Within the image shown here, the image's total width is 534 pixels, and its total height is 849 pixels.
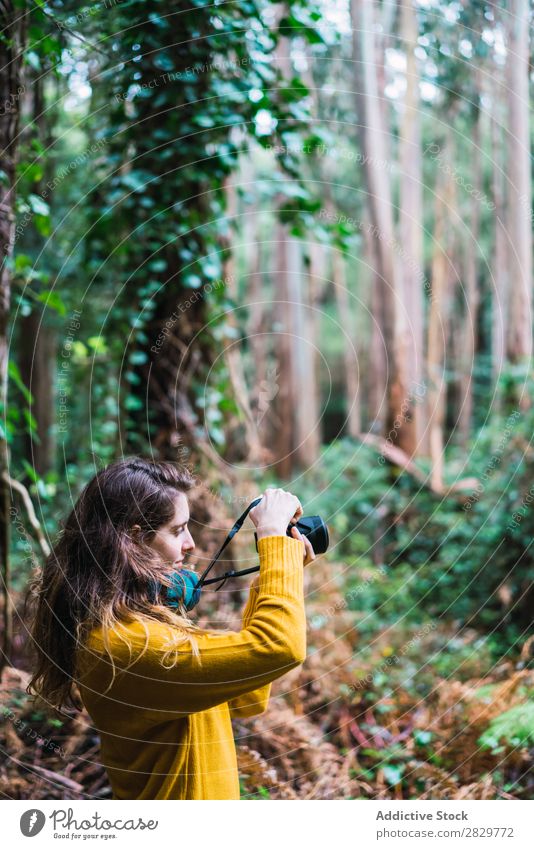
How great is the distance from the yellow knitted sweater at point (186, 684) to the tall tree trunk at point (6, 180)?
1.21 meters

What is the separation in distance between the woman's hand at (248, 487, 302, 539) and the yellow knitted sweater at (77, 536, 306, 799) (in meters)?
0.03

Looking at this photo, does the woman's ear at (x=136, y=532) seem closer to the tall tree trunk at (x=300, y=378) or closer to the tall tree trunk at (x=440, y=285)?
the tall tree trunk at (x=440, y=285)

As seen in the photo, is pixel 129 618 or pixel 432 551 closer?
pixel 129 618

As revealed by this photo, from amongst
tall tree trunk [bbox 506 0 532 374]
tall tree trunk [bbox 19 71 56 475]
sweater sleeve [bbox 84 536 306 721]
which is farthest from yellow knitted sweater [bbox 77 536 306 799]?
tall tree trunk [bbox 506 0 532 374]

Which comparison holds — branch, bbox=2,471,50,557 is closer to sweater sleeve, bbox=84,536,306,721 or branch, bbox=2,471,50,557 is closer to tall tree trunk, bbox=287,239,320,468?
sweater sleeve, bbox=84,536,306,721

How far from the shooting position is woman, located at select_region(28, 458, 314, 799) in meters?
1.55

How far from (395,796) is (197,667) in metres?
1.77

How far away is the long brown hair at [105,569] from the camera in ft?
5.57

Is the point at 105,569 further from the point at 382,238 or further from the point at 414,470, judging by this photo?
the point at 382,238

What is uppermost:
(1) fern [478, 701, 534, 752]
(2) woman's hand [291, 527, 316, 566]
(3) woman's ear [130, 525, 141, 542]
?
(3) woman's ear [130, 525, 141, 542]

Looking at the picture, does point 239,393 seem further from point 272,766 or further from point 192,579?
point 192,579

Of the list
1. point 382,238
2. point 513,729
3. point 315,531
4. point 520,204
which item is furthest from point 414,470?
point 315,531

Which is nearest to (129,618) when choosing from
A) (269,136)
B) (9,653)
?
(9,653)

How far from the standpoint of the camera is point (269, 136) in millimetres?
3621
